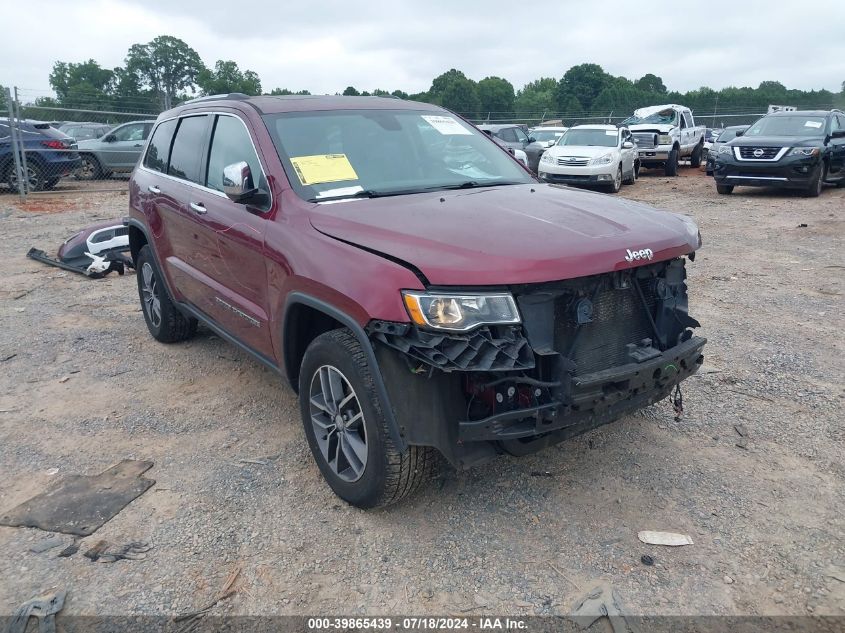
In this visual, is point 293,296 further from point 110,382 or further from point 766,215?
point 766,215

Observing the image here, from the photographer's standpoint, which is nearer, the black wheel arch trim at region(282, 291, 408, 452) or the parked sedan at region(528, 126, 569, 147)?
the black wheel arch trim at region(282, 291, 408, 452)

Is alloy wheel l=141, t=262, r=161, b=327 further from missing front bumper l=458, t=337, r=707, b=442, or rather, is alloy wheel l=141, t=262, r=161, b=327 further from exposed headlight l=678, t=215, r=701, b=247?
exposed headlight l=678, t=215, r=701, b=247

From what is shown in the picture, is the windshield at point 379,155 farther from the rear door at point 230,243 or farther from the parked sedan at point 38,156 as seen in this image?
the parked sedan at point 38,156

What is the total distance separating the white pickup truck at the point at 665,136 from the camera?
18.7 metres

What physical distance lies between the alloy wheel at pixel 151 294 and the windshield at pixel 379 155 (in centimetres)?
233

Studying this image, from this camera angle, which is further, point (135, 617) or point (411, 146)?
point (411, 146)

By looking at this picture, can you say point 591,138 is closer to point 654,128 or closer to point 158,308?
point 654,128

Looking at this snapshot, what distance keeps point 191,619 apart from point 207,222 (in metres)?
2.34

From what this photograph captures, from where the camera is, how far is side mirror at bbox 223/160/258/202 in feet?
11.1

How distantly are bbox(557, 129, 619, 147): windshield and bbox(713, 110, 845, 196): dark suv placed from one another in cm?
283

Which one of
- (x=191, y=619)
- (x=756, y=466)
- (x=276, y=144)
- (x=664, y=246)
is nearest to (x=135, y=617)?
(x=191, y=619)

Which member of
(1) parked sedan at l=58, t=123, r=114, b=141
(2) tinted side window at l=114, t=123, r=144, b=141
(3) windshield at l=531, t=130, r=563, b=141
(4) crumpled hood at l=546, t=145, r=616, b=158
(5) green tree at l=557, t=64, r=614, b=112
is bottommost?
(4) crumpled hood at l=546, t=145, r=616, b=158

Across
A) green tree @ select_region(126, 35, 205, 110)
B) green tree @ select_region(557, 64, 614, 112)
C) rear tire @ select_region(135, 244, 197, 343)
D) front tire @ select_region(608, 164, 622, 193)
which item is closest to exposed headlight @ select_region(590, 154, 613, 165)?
front tire @ select_region(608, 164, 622, 193)

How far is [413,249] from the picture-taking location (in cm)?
275
